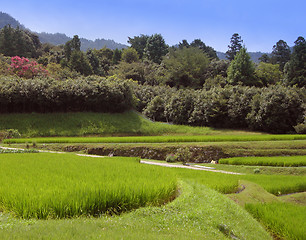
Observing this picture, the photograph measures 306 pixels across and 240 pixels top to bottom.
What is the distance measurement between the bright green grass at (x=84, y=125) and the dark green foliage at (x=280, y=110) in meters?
A: 3.39

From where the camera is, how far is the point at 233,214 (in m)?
6.17

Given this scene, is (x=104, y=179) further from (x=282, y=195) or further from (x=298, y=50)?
(x=298, y=50)

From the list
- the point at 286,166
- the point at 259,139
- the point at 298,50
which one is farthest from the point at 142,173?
the point at 298,50

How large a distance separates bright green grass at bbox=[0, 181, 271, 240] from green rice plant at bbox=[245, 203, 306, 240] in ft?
1.06

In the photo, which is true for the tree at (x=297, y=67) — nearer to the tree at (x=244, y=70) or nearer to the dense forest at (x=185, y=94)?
the dense forest at (x=185, y=94)

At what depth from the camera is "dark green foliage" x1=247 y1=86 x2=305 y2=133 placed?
88.9 ft

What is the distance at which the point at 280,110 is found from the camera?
27.2 meters

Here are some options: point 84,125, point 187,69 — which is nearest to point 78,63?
point 187,69

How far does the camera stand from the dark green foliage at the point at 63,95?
30.7 meters

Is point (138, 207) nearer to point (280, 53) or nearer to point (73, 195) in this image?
point (73, 195)

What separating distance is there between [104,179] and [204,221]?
289 cm

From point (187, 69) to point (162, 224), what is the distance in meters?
51.5

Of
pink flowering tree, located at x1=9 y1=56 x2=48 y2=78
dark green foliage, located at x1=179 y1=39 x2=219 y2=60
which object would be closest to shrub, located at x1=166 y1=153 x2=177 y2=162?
pink flowering tree, located at x1=9 y1=56 x2=48 y2=78

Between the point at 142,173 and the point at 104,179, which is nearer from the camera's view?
the point at 104,179
